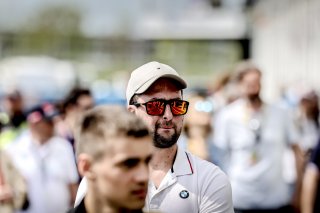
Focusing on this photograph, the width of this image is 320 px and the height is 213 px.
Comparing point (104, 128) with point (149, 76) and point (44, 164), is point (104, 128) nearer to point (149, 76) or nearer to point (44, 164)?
point (149, 76)

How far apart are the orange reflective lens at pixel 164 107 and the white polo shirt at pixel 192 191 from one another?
0.87 ft

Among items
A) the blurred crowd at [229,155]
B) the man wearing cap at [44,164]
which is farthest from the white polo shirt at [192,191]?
the man wearing cap at [44,164]

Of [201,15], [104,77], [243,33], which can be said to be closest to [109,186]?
[243,33]

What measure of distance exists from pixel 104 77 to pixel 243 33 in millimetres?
28790

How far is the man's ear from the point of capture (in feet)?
12.9

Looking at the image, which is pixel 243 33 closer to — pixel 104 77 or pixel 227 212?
pixel 104 77

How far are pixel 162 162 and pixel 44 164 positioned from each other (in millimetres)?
5779

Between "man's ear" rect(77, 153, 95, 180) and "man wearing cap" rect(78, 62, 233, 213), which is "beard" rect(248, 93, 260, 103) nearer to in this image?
"man wearing cap" rect(78, 62, 233, 213)

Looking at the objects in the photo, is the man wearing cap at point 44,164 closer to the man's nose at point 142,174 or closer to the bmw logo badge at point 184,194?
the bmw logo badge at point 184,194

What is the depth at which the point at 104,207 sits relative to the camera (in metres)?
3.91

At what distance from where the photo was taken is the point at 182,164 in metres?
5.12

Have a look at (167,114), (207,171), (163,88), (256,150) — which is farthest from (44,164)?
(207,171)

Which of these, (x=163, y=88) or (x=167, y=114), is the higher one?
(x=163, y=88)

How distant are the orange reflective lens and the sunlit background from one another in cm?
1181
